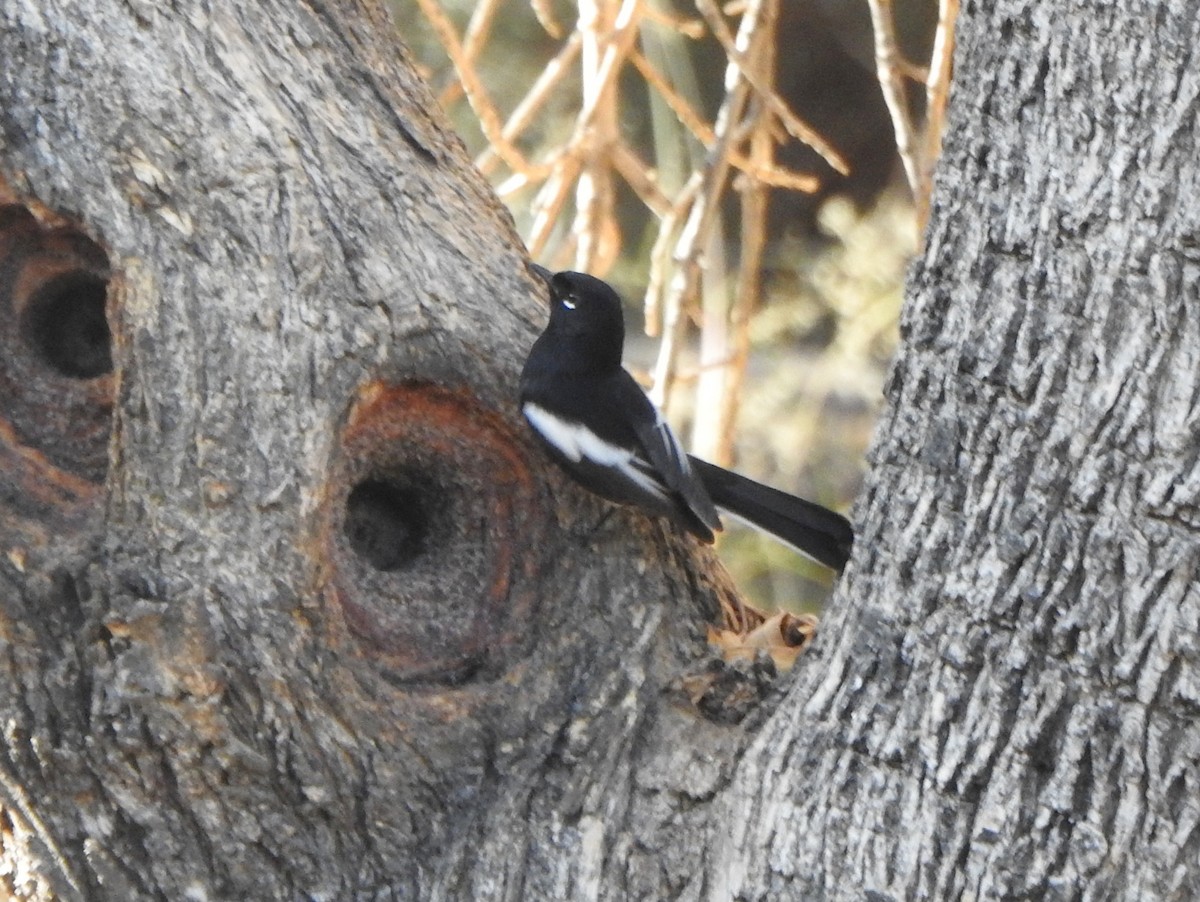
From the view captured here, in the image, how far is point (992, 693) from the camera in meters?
2.22

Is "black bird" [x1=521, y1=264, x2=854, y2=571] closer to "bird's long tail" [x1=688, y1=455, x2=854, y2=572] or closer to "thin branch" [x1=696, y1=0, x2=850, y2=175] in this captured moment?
"bird's long tail" [x1=688, y1=455, x2=854, y2=572]

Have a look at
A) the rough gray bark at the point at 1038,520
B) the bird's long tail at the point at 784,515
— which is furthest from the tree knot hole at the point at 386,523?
the rough gray bark at the point at 1038,520

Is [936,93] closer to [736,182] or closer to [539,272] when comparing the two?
[736,182]

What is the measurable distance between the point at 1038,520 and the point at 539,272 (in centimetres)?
131

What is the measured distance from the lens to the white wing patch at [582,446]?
113 inches

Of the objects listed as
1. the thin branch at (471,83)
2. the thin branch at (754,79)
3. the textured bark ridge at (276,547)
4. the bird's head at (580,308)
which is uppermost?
the thin branch at (754,79)

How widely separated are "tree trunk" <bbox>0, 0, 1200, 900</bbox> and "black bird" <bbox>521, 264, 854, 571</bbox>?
7cm

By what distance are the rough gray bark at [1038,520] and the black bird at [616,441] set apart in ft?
2.18

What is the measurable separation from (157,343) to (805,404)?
18.0 feet

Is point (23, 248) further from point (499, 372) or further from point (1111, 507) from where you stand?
point (1111, 507)

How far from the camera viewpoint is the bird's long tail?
3037 mm

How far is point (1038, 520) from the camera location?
220 centimetres

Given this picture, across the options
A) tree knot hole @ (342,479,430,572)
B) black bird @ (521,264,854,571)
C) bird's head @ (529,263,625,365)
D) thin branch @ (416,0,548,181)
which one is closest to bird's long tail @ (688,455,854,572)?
black bird @ (521,264,854,571)

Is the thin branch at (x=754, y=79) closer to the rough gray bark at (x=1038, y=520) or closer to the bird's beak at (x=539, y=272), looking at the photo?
the bird's beak at (x=539, y=272)
